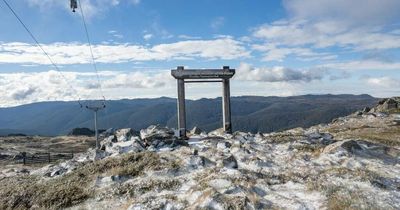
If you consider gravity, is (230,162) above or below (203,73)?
below

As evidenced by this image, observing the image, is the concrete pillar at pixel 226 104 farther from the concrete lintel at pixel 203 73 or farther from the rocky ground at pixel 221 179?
the rocky ground at pixel 221 179

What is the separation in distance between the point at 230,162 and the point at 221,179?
11.3ft

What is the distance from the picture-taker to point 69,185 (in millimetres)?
21672

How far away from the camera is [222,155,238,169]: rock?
75.9 ft

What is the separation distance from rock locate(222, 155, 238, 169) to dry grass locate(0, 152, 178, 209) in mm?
2756

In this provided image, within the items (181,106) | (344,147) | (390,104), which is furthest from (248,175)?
(390,104)

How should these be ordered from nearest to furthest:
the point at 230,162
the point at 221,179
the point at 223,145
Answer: the point at 221,179 → the point at 230,162 → the point at 223,145

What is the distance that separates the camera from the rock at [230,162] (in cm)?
2313

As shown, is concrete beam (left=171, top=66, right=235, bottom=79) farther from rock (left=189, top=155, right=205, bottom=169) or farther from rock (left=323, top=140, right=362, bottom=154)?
rock (left=323, top=140, right=362, bottom=154)

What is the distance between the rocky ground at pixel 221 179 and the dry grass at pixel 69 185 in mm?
49

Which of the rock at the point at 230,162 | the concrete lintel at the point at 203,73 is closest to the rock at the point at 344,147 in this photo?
the rock at the point at 230,162

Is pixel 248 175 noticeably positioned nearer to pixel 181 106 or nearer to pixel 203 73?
pixel 181 106

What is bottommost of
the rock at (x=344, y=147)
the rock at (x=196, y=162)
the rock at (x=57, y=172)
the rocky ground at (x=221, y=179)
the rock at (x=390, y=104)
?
the rock at (x=57, y=172)

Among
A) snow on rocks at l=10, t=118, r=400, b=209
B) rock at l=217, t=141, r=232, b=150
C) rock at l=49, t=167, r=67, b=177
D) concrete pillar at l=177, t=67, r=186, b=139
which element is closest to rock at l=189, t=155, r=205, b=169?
snow on rocks at l=10, t=118, r=400, b=209
